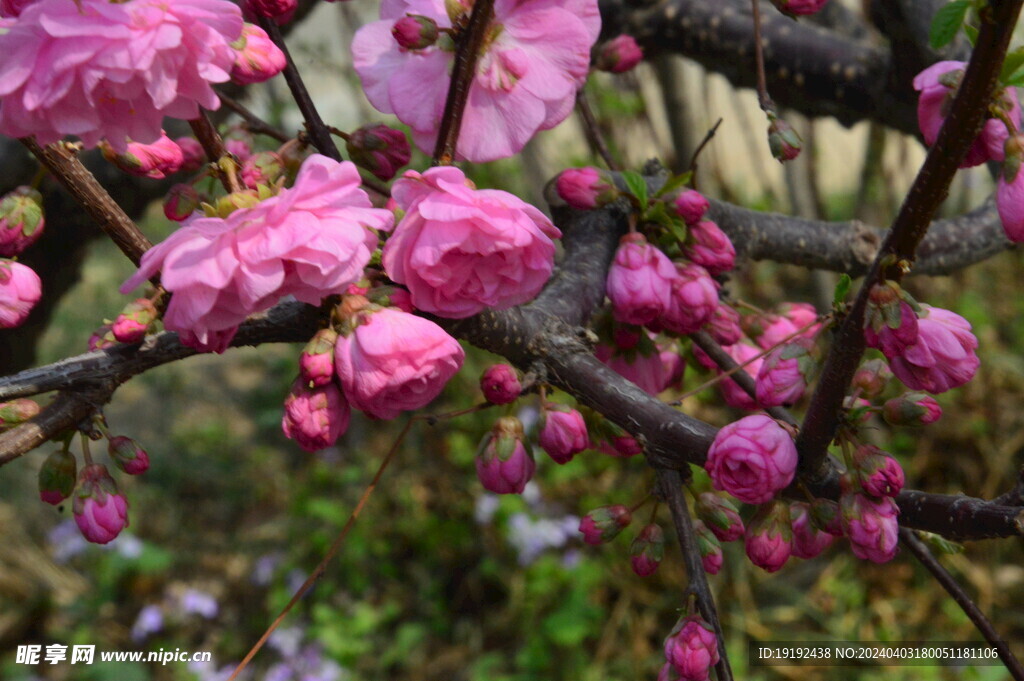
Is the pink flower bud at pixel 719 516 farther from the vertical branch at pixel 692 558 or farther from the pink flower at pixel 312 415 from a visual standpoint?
the pink flower at pixel 312 415

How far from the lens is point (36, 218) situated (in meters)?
0.66

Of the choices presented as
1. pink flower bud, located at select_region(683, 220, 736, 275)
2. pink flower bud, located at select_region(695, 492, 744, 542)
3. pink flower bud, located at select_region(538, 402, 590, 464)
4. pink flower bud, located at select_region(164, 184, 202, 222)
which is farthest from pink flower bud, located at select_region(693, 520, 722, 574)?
pink flower bud, located at select_region(164, 184, 202, 222)

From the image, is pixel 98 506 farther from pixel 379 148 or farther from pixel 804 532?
pixel 804 532

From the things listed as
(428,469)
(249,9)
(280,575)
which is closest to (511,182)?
(428,469)

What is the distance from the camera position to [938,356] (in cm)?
55

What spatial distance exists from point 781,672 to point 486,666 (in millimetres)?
754

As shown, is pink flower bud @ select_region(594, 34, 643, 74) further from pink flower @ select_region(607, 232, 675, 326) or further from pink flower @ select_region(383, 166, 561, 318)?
pink flower @ select_region(383, 166, 561, 318)

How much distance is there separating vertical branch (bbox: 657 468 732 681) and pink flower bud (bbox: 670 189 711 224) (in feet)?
0.87

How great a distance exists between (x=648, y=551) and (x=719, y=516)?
0.28 feet

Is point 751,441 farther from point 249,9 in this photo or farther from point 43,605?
point 43,605

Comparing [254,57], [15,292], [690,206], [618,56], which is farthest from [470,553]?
[254,57]

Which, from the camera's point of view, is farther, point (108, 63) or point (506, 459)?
point (506, 459)

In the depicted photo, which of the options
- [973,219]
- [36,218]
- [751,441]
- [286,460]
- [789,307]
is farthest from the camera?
[286,460]

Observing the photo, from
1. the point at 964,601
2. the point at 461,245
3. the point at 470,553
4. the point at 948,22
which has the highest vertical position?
the point at 948,22
